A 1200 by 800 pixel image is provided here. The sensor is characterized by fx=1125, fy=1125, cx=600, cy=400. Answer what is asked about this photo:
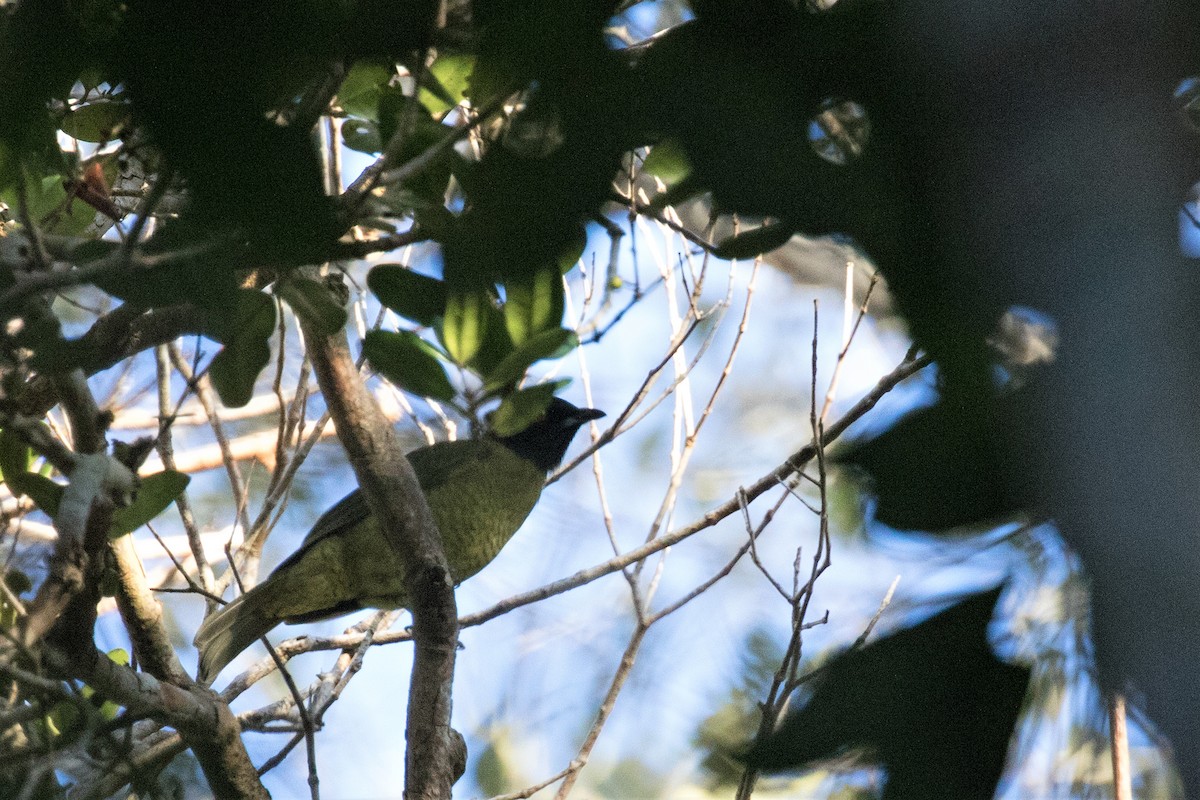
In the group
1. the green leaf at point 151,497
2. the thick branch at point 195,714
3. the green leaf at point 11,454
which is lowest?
the thick branch at point 195,714

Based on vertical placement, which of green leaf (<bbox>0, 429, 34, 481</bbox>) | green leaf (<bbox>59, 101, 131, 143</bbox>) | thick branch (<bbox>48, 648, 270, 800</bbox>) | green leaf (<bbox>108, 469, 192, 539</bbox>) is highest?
green leaf (<bbox>59, 101, 131, 143</bbox>)

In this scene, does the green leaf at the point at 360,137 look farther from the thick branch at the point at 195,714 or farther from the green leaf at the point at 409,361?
the thick branch at the point at 195,714

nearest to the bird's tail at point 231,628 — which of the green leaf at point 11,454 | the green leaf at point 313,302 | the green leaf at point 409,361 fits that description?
the green leaf at point 11,454

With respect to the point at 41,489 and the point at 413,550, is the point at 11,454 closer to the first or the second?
the point at 41,489

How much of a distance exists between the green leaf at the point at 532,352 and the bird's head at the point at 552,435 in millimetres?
3495

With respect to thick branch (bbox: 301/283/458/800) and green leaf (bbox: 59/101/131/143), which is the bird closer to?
thick branch (bbox: 301/283/458/800)

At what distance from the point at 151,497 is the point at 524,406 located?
887 mm

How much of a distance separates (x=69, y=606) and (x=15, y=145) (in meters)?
1.25

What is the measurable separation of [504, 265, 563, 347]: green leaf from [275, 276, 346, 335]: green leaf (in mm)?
465

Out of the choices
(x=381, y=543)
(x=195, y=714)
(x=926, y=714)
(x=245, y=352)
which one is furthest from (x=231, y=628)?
(x=926, y=714)

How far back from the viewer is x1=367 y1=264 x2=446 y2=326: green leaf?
1703 millimetres

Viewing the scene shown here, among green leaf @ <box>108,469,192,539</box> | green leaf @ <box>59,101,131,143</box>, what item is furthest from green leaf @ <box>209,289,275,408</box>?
green leaf @ <box>59,101,131,143</box>

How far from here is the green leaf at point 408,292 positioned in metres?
1.70

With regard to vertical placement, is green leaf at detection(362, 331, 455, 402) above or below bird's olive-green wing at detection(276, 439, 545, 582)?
above
